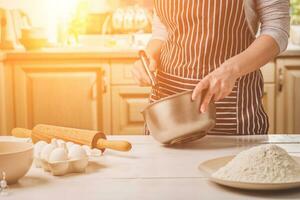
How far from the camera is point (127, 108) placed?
10.4 ft

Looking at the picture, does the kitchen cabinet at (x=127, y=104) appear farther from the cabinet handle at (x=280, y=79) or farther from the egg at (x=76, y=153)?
the egg at (x=76, y=153)

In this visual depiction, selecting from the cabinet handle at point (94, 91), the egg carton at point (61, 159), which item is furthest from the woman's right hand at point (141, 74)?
the cabinet handle at point (94, 91)

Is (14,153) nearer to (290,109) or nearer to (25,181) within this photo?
(25,181)

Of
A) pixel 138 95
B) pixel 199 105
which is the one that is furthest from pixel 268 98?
pixel 199 105

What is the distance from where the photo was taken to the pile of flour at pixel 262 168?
1.01m

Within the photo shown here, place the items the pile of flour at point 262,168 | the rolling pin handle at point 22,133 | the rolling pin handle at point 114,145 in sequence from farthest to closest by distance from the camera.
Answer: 1. the rolling pin handle at point 22,133
2. the rolling pin handle at point 114,145
3. the pile of flour at point 262,168

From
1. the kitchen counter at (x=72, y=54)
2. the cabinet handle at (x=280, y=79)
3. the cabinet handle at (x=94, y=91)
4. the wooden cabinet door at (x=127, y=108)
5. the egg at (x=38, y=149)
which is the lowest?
the wooden cabinet door at (x=127, y=108)

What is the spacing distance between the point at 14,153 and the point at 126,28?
8.59ft

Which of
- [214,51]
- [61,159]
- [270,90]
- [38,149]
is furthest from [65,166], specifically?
[270,90]

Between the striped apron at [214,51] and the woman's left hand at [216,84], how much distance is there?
0.26 metres

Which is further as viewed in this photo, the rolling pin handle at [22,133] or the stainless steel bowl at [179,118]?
the rolling pin handle at [22,133]

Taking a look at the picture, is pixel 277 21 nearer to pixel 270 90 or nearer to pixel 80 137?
pixel 80 137

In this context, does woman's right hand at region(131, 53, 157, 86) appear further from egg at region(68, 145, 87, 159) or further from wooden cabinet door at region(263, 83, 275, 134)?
wooden cabinet door at region(263, 83, 275, 134)

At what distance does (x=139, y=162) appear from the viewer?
127 centimetres
